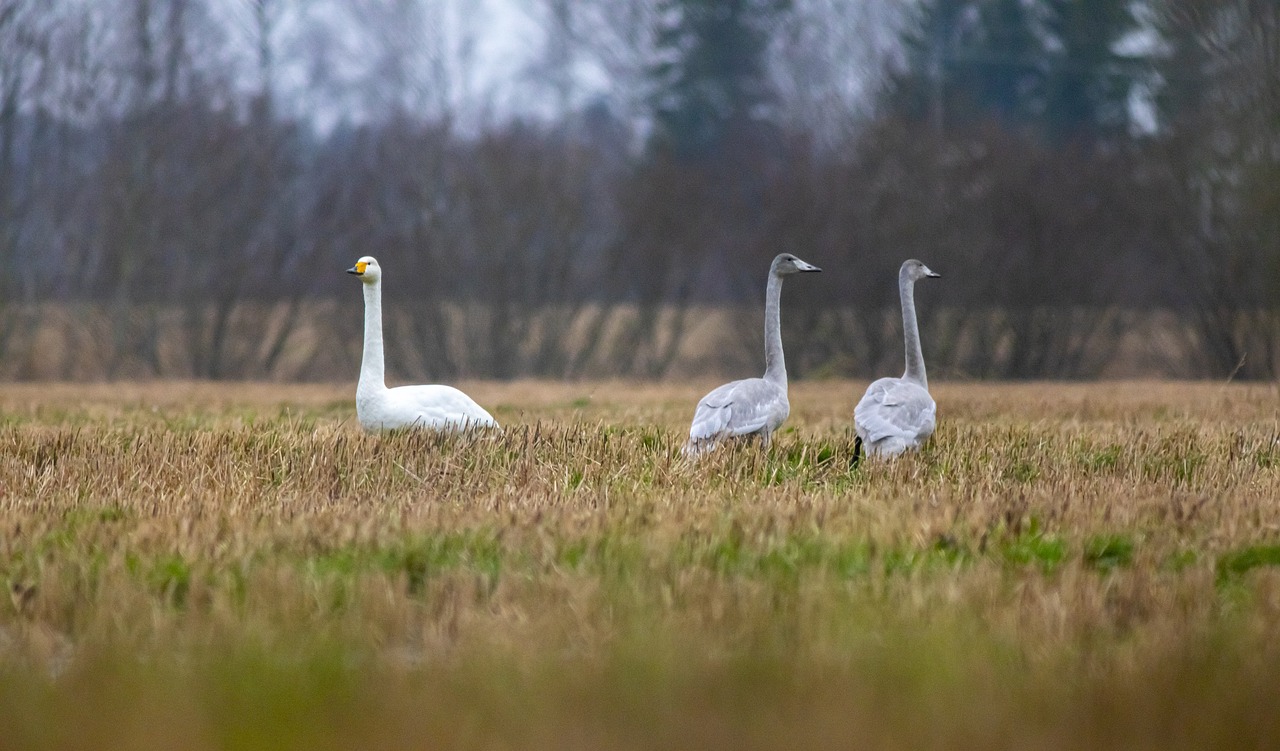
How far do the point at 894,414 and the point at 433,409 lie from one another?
9.71 feet

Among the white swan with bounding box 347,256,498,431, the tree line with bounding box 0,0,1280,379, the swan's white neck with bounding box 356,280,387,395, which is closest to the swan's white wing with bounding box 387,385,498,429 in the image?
the white swan with bounding box 347,256,498,431

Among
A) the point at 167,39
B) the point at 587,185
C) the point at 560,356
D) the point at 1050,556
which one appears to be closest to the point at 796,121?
the point at 587,185

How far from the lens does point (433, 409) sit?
9031mm

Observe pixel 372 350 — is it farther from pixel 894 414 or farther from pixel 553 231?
pixel 553 231

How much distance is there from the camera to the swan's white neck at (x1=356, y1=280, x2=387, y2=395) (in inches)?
351

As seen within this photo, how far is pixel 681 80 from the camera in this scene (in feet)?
118

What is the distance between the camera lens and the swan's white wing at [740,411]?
8156 millimetres

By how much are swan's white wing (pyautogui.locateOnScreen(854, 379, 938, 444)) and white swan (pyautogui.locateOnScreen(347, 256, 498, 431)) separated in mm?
2374

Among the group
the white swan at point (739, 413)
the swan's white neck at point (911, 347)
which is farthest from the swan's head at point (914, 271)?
the white swan at point (739, 413)

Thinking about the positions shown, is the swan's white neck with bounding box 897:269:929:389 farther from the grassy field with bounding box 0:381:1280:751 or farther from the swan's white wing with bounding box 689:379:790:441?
the grassy field with bounding box 0:381:1280:751

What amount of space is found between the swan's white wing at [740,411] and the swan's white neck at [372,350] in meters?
2.11

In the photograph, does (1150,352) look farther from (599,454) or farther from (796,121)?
(599,454)

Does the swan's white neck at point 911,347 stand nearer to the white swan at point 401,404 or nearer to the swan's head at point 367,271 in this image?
the white swan at point 401,404

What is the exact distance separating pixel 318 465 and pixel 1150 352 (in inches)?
783
